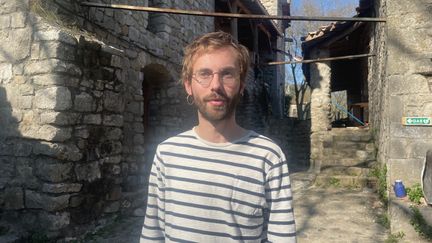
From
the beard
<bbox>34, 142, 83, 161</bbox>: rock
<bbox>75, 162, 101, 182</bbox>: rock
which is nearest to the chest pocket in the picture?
the beard

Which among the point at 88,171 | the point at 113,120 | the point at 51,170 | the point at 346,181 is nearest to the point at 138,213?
the point at 88,171

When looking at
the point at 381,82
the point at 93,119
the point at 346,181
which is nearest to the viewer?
the point at 93,119

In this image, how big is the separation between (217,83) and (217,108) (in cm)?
10

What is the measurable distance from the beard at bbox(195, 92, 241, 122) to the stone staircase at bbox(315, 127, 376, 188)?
564 cm

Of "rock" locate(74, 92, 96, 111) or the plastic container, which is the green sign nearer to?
the plastic container

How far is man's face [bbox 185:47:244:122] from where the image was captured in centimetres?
137

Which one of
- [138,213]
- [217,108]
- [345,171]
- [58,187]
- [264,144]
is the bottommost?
[138,213]

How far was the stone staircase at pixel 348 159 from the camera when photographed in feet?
21.2

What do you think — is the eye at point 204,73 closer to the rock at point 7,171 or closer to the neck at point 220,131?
the neck at point 220,131

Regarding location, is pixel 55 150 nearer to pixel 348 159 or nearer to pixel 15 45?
pixel 15 45

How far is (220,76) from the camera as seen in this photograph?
1.38m

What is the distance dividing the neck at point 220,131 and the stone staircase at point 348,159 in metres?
5.58

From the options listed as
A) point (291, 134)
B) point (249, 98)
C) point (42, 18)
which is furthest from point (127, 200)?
point (291, 134)

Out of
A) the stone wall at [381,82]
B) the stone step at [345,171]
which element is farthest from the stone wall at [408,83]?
the stone step at [345,171]
